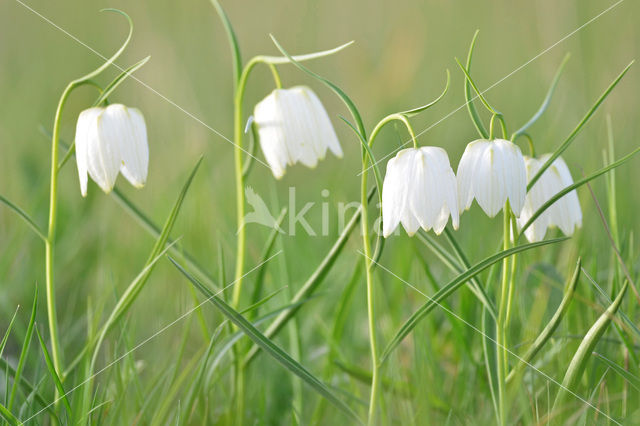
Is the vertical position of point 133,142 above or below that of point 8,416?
above

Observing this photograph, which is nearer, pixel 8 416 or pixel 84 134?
pixel 8 416

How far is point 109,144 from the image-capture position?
1059 mm

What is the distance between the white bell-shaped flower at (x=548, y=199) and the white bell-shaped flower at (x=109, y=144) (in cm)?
59

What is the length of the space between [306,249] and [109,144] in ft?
2.62

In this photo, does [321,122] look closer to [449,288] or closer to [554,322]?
[449,288]

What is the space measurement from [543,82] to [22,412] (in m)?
2.34

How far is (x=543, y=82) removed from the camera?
2789mm

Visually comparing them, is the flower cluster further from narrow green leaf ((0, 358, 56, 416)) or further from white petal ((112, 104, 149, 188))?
narrow green leaf ((0, 358, 56, 416))

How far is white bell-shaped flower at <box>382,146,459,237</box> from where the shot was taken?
0.91 m

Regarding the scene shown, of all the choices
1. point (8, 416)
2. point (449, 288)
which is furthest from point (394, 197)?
point (8, 416)

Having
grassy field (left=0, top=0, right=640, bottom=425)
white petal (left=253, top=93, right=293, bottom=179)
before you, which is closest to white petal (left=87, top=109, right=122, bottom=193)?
grassy field (left=0, top=0, right=640, bottom=425)

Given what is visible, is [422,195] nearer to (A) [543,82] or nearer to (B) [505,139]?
(B) [505,139]

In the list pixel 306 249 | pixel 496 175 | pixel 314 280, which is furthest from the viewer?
pixel 306 249

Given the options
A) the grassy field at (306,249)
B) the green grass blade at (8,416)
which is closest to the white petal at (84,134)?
the grassy field at (306,249)
